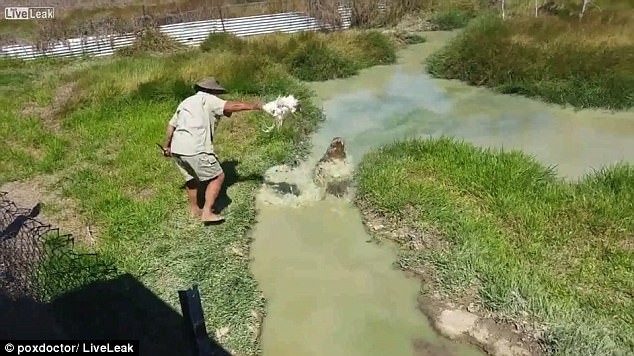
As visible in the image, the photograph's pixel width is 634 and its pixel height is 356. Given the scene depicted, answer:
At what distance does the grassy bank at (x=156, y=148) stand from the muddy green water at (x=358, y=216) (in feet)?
0.82

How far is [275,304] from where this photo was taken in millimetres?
4168

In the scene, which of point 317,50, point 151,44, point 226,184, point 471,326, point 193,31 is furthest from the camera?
point 193,31

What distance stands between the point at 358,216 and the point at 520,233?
142cm

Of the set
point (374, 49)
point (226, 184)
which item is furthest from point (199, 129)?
point (374, 49)

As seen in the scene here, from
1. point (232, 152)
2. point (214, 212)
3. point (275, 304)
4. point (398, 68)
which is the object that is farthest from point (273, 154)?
point (398, 68)

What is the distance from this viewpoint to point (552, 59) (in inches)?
354

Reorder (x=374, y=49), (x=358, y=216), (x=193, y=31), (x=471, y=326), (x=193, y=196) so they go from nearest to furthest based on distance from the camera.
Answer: (x=471, y=326), (x=193, y=196), (x=358, y=216), (x=374, y=49), (x=193, y=31)

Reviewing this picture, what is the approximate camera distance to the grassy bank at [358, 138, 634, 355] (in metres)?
3.76

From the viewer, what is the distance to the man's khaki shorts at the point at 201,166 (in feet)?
15.4

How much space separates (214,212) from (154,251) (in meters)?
0.79

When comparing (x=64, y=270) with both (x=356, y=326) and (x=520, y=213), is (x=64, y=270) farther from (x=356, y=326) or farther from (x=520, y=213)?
(x=520, y=213)

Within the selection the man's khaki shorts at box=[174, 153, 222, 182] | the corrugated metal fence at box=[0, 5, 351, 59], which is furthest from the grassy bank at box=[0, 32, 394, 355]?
the corrugated metal fence at box=[0, 5, 351, 59]

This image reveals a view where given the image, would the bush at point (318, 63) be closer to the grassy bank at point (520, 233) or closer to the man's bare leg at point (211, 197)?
the grassy bank at point (520, 233)

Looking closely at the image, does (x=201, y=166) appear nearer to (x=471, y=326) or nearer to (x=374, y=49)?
(x=471, y=326)
